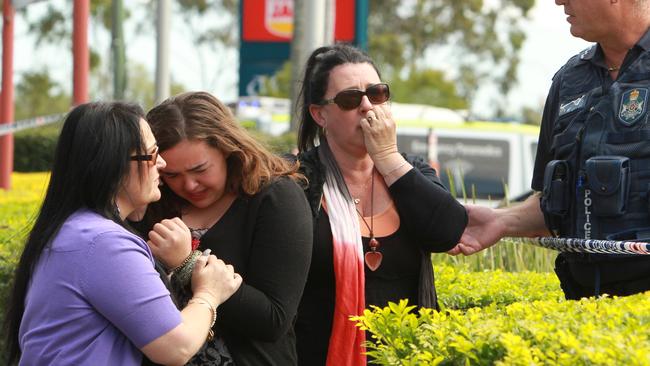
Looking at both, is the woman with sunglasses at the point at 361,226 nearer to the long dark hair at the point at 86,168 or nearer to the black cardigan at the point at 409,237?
the black cardigan at the point at 409,237

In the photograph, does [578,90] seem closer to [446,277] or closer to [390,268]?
[390,268]

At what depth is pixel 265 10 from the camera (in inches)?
736

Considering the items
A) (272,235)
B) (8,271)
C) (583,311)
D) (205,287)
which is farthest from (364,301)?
(8,271)

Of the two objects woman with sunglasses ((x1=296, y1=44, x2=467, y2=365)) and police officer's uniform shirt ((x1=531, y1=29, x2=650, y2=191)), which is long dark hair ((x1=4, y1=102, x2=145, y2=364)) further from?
police officer's uniform shirt ((x1=531, y1=29, x2=650, y2=191))

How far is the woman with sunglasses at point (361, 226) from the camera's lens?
372cm

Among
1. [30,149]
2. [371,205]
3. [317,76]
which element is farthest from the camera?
[30,149]

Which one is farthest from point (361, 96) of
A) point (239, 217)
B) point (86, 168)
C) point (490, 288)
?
point (86, 168)

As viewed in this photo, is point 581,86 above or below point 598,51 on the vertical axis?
below

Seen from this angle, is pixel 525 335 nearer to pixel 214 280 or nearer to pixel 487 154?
pixel 214 280

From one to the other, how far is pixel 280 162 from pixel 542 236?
107 cm

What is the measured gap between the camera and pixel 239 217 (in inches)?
137

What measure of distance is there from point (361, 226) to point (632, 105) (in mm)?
964

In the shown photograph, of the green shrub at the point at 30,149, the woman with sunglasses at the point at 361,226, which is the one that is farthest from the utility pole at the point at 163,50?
the woman with sunglasses at the point at 361,226

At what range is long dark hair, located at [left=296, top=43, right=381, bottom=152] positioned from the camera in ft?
13.1
